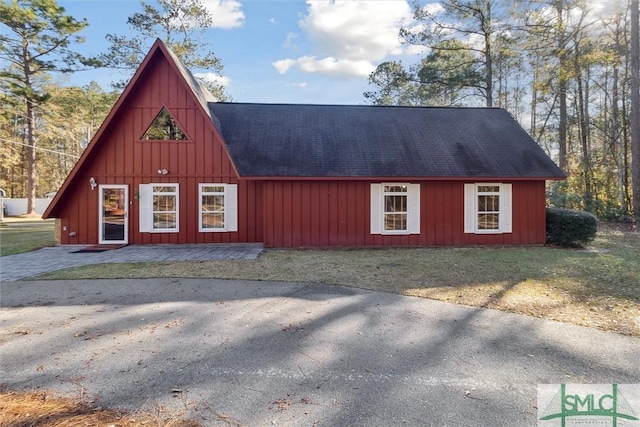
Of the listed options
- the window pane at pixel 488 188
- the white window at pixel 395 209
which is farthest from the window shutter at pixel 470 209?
the white window at pixel 395 209

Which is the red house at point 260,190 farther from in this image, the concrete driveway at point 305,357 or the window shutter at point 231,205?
the concrete driveway at point 305,357

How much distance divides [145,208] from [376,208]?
7.16 meters

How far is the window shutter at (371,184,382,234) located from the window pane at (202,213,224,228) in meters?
4.75

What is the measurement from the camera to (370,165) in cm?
1077

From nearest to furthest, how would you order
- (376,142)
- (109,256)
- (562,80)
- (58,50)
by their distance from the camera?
(109,256) → (376,142) → (562,80) → (58,50)

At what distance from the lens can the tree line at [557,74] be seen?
609 inches

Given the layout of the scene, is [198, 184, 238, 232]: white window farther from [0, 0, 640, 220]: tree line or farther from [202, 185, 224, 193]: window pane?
[0, 0, 640, 220]: tree line

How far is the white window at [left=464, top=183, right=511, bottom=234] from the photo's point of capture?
1098 centimetres

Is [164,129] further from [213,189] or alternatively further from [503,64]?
[503,64]

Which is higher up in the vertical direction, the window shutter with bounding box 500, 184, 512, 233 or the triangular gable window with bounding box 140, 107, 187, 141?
the triangular gable window with bounding box 140, 107, 187, 141

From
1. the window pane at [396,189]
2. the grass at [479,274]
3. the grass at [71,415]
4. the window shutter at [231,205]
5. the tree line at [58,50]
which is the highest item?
the tree line at [58,50]

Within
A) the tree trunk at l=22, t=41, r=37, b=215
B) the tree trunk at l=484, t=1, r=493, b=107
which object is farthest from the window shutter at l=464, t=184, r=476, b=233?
the tree trunk at l=22, t=41, r=37, b=215

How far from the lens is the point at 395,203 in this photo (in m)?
10.9

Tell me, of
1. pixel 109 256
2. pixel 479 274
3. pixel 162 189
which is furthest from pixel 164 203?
pixel 479 274
